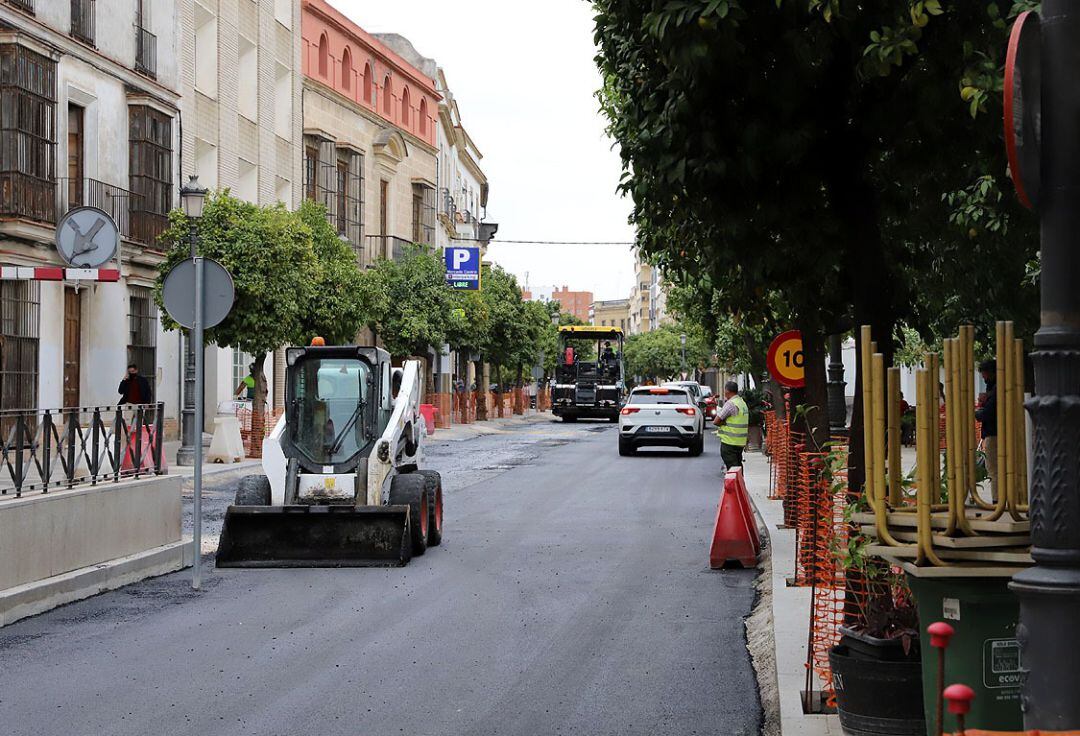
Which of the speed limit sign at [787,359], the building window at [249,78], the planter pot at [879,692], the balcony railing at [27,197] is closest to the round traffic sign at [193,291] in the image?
the speed limit sign at [787,359]

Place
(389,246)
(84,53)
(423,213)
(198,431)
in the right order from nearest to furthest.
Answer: (198,431)
(84,53)
(389,246)
(423,213)

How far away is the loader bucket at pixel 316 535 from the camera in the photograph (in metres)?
13.0

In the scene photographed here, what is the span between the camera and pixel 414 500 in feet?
44.2

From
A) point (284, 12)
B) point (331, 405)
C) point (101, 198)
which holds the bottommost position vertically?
point (331, 405)

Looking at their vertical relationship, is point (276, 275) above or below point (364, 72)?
below

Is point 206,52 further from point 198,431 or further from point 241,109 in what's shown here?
point 198,431

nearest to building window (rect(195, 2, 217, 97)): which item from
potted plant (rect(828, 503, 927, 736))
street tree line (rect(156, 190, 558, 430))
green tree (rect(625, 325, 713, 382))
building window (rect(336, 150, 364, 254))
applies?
street tree line (rect(156, 190, 558, 430))

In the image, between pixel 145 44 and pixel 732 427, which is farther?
pixel 145 44

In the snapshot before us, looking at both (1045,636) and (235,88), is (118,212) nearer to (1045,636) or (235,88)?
(235,88)

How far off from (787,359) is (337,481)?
5488 millimetres

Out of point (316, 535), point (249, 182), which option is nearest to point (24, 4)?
point (249, 182)

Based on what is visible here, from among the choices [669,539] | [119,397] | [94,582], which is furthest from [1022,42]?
A: [119,397]

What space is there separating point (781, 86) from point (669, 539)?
324 inches

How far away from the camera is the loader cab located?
13914mm
